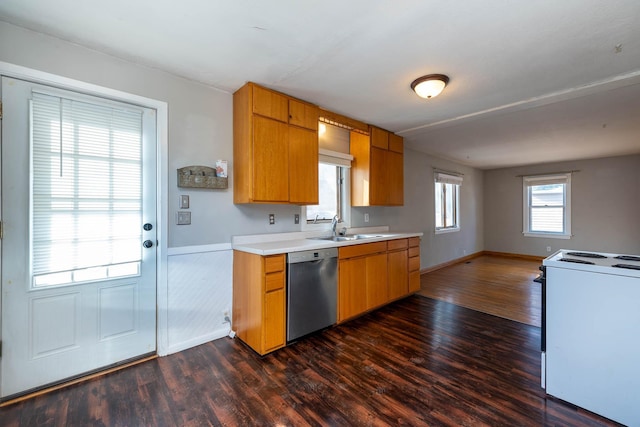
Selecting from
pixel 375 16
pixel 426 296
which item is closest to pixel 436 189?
pixel 426 296

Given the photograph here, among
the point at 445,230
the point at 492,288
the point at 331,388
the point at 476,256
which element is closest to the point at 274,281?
the point at 331,388

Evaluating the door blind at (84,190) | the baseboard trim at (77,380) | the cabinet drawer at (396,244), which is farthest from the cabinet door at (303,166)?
the baseboard trim at (77,380)

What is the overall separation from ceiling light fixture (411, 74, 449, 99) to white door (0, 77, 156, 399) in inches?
92.3

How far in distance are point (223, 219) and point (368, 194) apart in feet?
6.43

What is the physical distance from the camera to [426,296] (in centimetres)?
384

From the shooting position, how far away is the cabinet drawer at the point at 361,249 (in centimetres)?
282

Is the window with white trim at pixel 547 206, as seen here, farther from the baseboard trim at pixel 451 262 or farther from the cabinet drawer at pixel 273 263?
the cabinet drawer at pixel 273 263

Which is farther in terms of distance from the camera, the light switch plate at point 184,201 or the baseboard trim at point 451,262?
the baseboard trim at point 451,262

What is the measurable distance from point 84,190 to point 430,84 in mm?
2929

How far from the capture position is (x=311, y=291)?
8.32 feet

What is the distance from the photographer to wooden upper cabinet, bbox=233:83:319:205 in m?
2.46

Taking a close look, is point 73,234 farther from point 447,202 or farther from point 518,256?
point 518,256

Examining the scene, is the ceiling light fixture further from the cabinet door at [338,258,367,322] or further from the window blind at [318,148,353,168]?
the cabinet door at [338,258,367,322]

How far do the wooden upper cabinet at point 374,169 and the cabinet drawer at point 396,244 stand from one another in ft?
1.98
